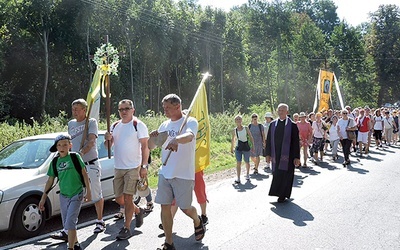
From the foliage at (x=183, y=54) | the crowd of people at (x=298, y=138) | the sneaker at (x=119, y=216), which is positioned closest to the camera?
the sneaker at (x=119, y=216)

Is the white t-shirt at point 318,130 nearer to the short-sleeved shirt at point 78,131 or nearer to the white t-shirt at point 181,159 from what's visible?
the short-sleeved shirt at point 78,131

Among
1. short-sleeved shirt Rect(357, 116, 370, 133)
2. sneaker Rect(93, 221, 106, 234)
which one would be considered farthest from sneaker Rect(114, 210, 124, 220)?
short-sleeved shirt Rect(357, 116, 370, 133)

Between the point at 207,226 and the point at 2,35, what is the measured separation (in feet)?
114

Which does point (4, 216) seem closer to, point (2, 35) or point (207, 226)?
point (207, 226)

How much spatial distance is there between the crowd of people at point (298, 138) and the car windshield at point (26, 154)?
14.6ft

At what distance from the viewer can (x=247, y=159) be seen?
11.2 m

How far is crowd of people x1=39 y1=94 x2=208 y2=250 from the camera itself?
5207 millimetres

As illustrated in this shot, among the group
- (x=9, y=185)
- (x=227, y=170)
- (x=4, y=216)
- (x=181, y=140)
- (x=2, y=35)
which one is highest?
(x=2, y=35)

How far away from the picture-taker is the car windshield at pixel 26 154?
702 cm

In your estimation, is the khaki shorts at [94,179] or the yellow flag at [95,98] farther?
the yellow flag at [95,98]

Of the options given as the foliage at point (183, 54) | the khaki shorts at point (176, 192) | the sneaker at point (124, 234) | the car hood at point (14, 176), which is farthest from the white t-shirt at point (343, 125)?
the foliage at point (183, 54)

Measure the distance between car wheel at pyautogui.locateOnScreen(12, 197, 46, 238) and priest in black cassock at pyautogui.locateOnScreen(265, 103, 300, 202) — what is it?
4.44m

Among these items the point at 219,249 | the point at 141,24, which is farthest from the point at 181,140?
the point at 141,24

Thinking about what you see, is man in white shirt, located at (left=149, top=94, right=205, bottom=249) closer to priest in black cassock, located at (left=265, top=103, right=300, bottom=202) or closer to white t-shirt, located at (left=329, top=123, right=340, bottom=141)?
priest in black cassock, located at (left=265, top=103, right=300, bottom=202)
